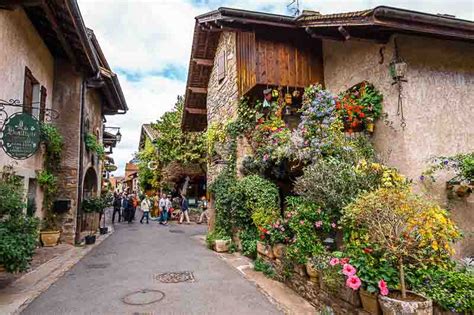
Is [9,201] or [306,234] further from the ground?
[9,201]

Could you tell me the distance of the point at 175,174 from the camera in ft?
70.7

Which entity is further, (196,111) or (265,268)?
(196,111)

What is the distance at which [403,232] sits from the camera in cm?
402

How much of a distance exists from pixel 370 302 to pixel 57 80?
38.3 ft

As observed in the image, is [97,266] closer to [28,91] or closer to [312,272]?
[28,91]

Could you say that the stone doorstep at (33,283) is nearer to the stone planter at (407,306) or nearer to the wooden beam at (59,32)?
the stone planter at (407,306)

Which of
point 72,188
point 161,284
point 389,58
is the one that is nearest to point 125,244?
point 72,188

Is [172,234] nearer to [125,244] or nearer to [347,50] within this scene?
[125,244]

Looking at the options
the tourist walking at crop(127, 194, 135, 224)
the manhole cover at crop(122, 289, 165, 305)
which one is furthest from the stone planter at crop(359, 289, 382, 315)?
the tourist walking at crop(127, 194, 135, 224)

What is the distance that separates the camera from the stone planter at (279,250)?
6.27m

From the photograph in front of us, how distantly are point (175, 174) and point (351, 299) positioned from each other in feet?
60.1

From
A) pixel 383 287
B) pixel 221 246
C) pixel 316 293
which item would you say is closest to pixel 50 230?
pixel 221 246

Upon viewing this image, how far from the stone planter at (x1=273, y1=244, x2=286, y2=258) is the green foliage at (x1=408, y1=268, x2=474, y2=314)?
2663 mm

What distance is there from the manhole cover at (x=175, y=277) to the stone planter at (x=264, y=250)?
167 cm
